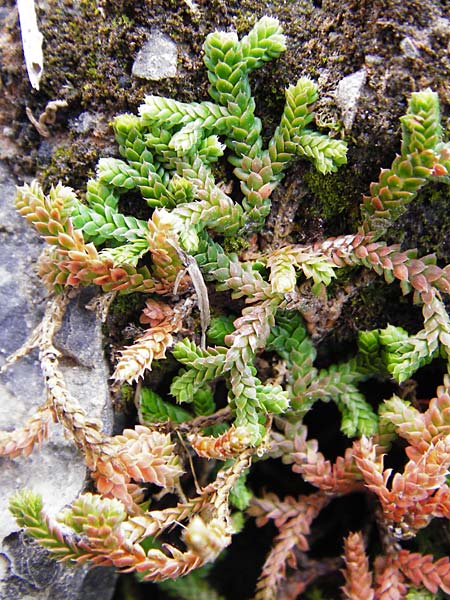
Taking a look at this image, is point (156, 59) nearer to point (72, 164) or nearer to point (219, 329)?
point (72, 164)

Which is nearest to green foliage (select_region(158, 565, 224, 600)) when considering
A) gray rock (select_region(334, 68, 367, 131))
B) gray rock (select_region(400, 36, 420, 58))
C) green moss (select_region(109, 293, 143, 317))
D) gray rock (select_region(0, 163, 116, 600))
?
gray rock (select_region(0, 163, 116, 600))

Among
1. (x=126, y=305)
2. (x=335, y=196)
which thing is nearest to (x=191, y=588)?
(x=126, y=305)

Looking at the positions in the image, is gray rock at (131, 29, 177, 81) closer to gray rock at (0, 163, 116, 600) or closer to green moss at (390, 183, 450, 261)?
gray rock at (0, 163, 116, 600)

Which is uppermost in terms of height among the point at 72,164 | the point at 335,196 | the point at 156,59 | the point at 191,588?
the point at 156,59

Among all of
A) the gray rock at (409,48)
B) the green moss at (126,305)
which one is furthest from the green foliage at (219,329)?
the gray rock at (409,48)

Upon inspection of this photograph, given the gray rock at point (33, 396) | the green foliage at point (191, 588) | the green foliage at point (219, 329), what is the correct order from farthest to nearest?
the green foliage at point (191, 588) < the green foliage at point (219, 329) < the gray rock at point (33, 396)

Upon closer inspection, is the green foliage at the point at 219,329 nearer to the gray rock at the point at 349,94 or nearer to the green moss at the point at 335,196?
the green moss at the point at 335,196

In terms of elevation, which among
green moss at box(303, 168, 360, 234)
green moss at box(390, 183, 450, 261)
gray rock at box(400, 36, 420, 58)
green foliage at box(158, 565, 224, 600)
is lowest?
green foliage at box(158, 565, 224, 600)
